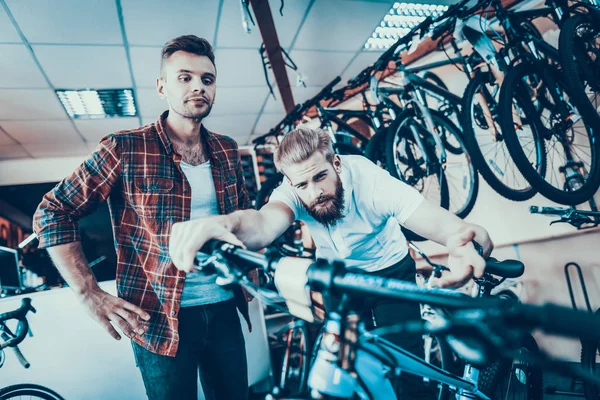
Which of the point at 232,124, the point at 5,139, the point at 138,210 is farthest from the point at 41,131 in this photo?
the point at 138,210

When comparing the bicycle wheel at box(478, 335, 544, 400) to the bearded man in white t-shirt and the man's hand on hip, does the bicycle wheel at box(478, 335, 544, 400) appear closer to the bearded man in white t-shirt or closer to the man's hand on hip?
the bearded man in white t-shirt

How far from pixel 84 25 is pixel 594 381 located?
331cm

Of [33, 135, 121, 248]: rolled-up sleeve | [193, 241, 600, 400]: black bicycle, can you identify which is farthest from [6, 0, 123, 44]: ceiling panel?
[193, 241, 600, 400]: black bicycle

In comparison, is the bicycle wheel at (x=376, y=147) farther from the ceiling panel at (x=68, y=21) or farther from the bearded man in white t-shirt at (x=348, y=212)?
the ceiling panel at (x=68, y=21)

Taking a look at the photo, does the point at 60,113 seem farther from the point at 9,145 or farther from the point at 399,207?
the point at 399,207

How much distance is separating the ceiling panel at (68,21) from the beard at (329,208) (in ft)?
7.55

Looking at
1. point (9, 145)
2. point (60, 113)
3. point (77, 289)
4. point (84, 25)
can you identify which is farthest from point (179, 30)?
point (9, 145)

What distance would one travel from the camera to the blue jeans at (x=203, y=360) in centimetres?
105

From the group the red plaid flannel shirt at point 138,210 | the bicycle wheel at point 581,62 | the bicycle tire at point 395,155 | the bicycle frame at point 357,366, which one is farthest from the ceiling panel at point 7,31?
the bicycle wheel at point 581,62

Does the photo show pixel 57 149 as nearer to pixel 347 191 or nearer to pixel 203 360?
pixel 203 360

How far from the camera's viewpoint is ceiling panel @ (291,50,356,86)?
3.48m

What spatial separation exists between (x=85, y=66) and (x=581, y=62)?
3.87m

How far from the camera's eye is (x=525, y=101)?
6.73 feet

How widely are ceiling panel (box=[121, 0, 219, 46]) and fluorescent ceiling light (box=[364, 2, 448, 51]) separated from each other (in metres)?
1.61
